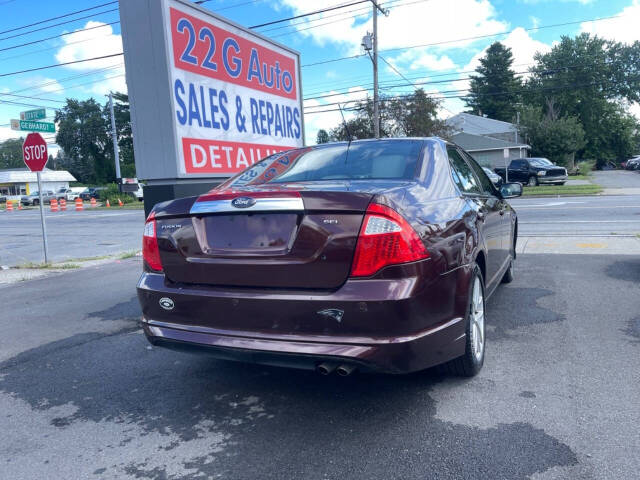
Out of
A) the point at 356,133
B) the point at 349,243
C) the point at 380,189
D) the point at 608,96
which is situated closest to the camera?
the point at 349,243

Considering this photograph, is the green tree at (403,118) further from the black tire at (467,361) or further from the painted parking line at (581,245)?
the black tire at (467,361)

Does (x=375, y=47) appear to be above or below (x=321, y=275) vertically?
above

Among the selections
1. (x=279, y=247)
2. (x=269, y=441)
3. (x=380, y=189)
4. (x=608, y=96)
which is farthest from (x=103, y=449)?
(x=608, y=96)

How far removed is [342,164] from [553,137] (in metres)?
52.7

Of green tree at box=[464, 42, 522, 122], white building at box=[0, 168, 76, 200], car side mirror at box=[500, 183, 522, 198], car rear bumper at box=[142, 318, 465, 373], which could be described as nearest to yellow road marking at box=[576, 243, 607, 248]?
car side mirror at box=[500, 183, 522, 198]

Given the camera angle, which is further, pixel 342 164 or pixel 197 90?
pixel 197 90

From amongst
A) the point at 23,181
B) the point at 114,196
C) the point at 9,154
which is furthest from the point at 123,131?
the point at 9,154

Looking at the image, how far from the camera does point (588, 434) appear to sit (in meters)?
2.76

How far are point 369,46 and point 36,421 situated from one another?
90.4 ft

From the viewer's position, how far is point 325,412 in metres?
3.12

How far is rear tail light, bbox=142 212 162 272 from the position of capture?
3242mm

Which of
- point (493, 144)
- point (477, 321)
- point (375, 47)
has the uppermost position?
point (375, 47)

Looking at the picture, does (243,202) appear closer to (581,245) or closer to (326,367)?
(326,367)

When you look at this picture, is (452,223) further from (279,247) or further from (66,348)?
(66,348)
